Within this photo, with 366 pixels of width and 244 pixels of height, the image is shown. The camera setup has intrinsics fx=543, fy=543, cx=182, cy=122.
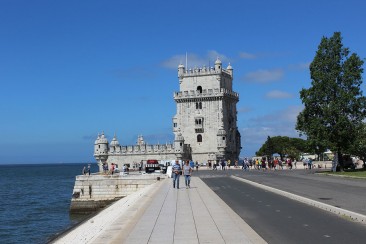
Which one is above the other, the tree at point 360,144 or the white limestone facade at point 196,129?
the white limestone facade at point 196,129

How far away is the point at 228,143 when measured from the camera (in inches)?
3684

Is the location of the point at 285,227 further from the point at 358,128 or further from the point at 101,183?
the point at 358,128

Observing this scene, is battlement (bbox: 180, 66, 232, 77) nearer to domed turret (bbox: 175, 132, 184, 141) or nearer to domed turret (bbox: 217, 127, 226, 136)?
domed turret (bbox: 217, 127, 226, 136)

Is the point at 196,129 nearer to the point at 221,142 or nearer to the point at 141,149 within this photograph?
the point at 221,142

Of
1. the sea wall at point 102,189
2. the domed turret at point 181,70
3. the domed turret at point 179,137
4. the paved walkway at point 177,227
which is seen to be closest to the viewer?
the paved walkway at point 177,227

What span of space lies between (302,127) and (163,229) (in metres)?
42.2

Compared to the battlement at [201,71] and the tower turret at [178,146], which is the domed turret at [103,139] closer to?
the tower turret at [178,146]

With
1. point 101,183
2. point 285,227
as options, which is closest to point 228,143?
point 101,183

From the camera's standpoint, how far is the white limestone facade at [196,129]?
9144cm

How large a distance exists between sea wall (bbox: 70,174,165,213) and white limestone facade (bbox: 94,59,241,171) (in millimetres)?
42283

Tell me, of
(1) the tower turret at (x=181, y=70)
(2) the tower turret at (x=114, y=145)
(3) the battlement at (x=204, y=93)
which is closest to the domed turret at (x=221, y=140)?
(3) the battlement at (x=204, y=93)

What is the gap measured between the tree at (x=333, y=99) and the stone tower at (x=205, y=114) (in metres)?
36.2

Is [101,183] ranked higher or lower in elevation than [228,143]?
lower

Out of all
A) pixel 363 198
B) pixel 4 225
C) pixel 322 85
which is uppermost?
pixel 322 85
